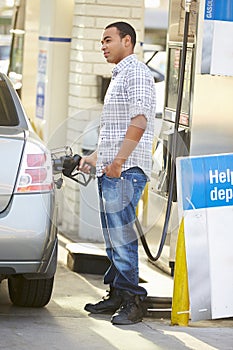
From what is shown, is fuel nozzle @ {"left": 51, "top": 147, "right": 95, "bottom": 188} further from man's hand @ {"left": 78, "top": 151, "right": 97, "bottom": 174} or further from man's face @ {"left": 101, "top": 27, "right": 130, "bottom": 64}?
man's face @ {"left": 101, "top": 27, "right": 130, "bottom": 64}

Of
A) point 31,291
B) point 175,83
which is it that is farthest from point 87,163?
point 175,83

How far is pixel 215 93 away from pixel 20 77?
6.52 meters

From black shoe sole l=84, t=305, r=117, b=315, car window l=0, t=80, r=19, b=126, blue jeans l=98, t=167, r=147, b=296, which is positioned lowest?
black shoe sole l=84, t=305, r=117, b=315

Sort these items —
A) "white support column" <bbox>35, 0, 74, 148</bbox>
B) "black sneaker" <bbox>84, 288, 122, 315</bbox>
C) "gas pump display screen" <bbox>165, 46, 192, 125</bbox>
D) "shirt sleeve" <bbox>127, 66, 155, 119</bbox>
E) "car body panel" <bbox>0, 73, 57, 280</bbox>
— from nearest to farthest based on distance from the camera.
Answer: "car body panel" <bbox>0, 73, 57, 280</bbox>, "shirt sleeve" <bbox>127, 66, 155, 119</bbox>, "black sneaker" <bbox>84, 288, 122, 315</bbox>, "gas pump display screen" <bbox>165, 46, 192, 125</bbox>, "white support column" <bbox>35, 0, 74, 148</bbox>

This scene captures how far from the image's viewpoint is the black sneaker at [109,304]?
21.6 ft

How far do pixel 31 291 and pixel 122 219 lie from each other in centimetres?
80

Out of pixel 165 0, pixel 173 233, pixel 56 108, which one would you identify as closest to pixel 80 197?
pixel 56 108

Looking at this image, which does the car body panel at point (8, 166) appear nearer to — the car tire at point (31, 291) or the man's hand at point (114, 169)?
the man's hand at point (114, 169)

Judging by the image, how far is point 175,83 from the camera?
744 cm

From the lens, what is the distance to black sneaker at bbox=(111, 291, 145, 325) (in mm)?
6367

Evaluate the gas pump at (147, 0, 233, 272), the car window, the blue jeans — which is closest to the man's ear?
the gas pump at (147, 0, 233, 272)

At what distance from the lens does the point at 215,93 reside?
664 centimetres

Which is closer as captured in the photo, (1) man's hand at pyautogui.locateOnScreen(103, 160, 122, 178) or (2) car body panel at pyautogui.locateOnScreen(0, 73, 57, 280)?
(2) car body panel at pyautogui.locateOnScreen(0, 73, 57, 280)

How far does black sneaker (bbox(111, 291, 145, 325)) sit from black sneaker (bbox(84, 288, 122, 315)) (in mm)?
114
